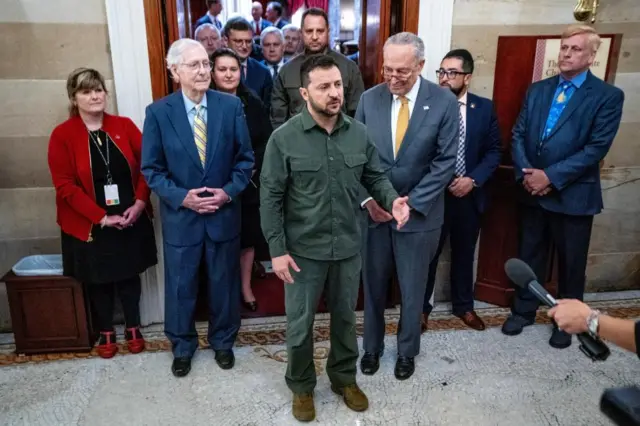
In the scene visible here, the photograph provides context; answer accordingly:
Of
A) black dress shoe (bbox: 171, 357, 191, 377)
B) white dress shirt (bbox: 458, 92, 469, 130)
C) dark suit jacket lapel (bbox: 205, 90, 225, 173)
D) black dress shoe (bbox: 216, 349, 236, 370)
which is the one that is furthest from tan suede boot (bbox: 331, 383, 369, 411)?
white dress shirt (bbox: 458, 92, 469, 130)

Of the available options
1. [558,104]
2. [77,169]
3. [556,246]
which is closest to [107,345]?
[77,169]

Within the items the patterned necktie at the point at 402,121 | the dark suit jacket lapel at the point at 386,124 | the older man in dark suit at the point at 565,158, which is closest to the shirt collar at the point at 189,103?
the dark suit jacket lapel at the point at 386,124

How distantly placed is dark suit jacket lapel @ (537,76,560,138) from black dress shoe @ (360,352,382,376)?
167cm

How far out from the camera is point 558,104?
320 centimetres

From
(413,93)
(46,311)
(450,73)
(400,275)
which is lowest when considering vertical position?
(46,311)

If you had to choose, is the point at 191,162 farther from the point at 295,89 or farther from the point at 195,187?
the point at 295,89

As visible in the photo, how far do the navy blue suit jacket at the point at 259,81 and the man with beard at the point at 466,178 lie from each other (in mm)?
1297

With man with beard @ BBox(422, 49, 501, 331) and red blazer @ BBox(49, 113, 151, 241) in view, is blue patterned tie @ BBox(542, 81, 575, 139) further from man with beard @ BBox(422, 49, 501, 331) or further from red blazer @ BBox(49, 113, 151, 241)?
red blazer @ BBox(49, 113, 151, 241)

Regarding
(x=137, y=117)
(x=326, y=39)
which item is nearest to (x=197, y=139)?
(x=137, y=117)

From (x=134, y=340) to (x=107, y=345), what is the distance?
15 cm

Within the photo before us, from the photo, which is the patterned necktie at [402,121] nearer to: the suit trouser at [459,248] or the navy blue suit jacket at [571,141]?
the suit trouser at [459,248]

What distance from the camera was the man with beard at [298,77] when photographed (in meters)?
3.50

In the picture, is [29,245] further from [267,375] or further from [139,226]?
[267,375]

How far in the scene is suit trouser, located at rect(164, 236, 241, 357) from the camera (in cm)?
298
